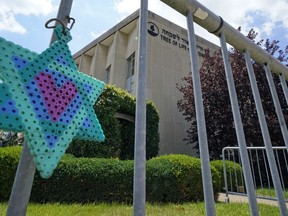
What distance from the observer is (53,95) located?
68cm

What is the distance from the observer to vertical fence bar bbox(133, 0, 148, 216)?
2.33 feet

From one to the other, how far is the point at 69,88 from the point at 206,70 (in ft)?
37.6

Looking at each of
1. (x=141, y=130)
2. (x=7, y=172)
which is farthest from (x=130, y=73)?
(x=141, y=130)

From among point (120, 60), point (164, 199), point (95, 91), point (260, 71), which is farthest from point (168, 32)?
point (95, 91)

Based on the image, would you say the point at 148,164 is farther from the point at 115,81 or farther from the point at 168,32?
the point at 168,32

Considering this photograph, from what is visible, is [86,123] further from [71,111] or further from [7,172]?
[7,172]

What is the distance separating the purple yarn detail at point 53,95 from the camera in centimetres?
66

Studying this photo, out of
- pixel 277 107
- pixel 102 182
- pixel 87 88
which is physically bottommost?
pixel 102 182

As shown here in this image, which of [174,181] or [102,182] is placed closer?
[102,182]

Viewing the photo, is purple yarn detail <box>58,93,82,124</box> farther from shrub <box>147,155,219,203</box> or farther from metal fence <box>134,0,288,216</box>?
shrub <box>147,155,219,203</box>

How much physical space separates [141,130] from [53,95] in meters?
0.33

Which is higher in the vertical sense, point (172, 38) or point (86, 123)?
point (172, 38)

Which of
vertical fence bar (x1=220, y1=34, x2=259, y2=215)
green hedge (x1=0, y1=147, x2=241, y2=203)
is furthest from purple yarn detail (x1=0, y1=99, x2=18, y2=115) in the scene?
green hedge (x1=0, y1=147, x2=241, y2=203)

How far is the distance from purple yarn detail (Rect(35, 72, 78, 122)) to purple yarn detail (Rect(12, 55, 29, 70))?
0.16 feet
